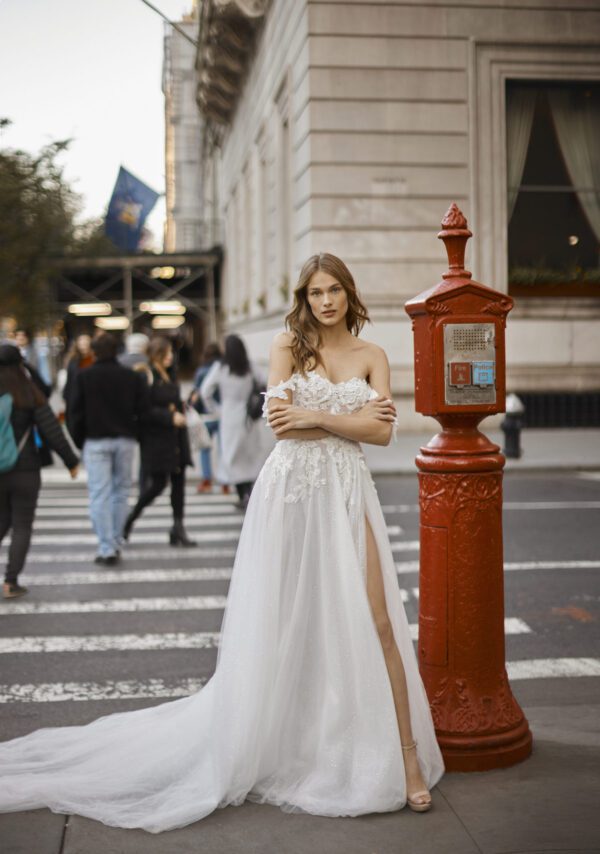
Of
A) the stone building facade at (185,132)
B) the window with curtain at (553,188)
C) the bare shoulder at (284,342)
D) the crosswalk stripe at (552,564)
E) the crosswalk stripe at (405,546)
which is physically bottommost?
the crosswalk stripe at (552,564)

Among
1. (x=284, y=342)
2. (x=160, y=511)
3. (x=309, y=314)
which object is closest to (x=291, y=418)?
(x=284, y=342)

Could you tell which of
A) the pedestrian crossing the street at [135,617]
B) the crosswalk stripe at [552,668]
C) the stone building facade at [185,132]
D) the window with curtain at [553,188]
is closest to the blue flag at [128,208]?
the window with curtain at [553,188]

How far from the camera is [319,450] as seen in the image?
429cm

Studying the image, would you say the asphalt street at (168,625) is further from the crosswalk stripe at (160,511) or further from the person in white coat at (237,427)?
the person in white coat at (237,427)

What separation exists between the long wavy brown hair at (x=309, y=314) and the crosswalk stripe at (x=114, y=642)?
2.94 meters

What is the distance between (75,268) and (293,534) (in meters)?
38.4

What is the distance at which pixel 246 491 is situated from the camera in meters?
12.5

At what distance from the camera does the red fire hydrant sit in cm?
439

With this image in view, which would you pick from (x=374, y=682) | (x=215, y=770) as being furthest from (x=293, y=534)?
(x=215, y=770)

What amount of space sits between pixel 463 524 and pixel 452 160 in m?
17.1

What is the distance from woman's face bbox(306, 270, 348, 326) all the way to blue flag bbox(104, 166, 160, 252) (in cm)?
3091

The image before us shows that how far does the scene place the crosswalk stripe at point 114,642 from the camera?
6.77m

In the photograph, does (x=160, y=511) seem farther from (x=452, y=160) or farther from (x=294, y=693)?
(x=452, y=160)

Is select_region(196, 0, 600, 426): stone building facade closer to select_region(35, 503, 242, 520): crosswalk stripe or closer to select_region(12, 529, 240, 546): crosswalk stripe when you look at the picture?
select_region(35, 503, 242, 520): crosswalk stripe
